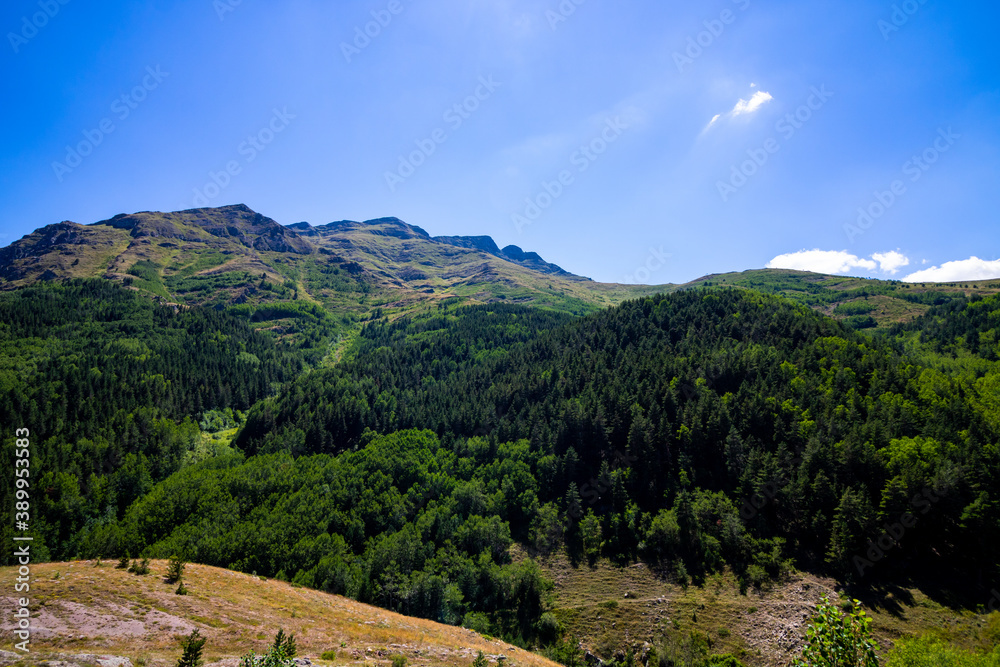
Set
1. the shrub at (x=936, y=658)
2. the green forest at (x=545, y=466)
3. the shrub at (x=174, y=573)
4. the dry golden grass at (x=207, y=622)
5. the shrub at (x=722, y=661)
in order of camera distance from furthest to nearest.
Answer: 1. the green forest at (x=545, y=466)
2. the shrub at (x=722, y=661)
3. the shrub at (x=174, y=573)
4. the shrub at (x=936, y=658)
5. the dry golden grass at (x=207, y=622)

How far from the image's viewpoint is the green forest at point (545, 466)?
64812mm

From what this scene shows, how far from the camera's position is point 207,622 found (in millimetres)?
37156

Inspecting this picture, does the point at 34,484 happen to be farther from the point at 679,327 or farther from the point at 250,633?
Result: the point at 679,327

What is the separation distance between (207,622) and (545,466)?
236 ft

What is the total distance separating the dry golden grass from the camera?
3050cm

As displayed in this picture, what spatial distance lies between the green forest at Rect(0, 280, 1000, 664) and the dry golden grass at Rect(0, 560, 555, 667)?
52.8 feet

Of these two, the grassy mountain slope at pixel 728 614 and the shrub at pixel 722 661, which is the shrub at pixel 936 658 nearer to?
the grassy mountain slope at pixel 728 614

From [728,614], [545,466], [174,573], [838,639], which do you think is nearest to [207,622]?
[174,573]

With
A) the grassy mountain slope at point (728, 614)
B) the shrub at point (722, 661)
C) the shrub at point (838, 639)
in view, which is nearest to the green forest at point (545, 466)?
the grassy mountain slope at point (728, 614)

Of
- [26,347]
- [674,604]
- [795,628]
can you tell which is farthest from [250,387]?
[795,628]

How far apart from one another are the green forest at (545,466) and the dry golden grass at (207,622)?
16.1 m

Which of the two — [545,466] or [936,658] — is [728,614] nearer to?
[936,658]

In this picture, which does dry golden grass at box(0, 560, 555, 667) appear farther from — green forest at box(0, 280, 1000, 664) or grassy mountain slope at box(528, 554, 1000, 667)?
grassy mountain slope at box(528, 554, 1000, 667)

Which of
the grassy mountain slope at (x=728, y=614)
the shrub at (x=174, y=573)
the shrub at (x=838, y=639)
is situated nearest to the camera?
the shrub at (x=838, y=639)
